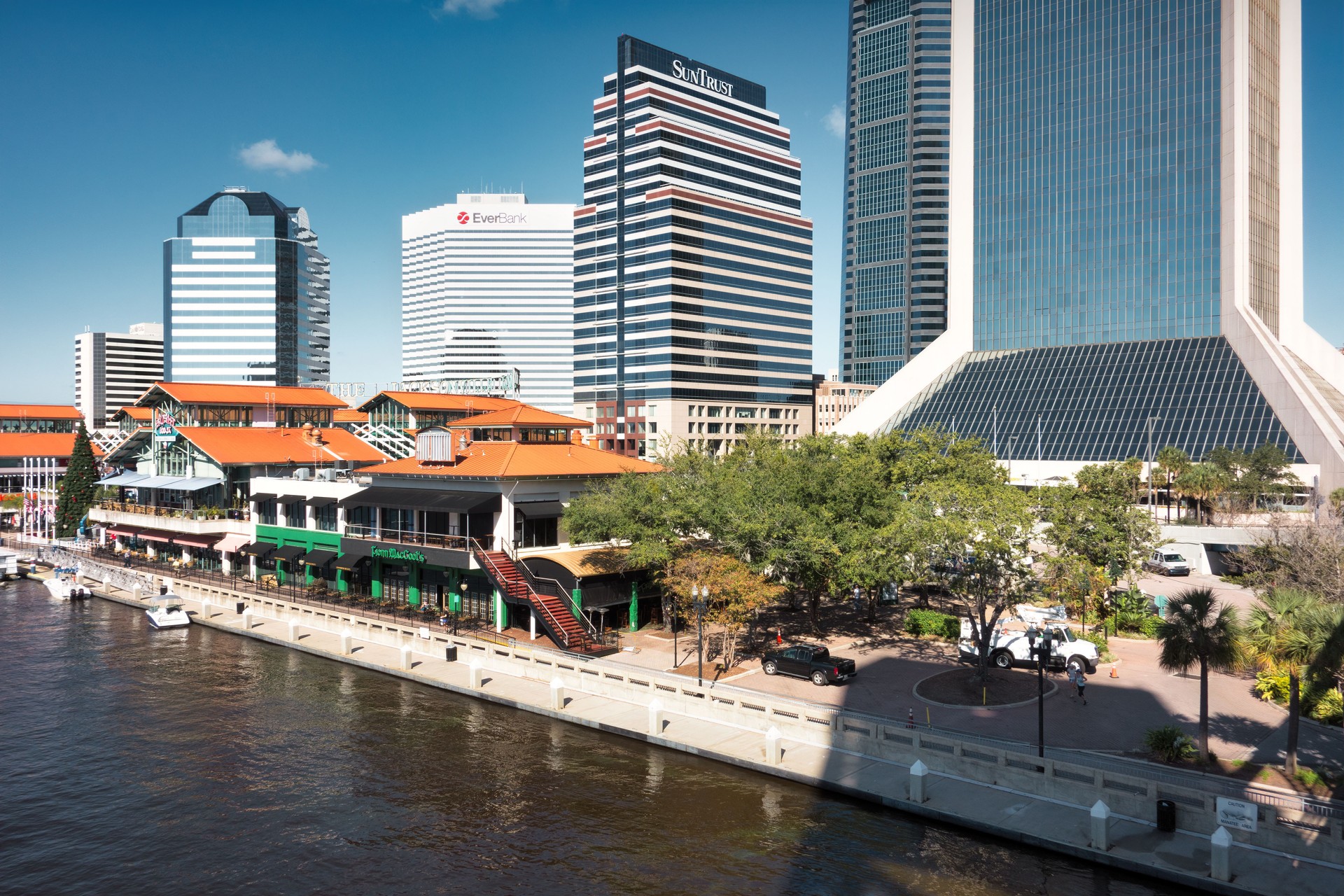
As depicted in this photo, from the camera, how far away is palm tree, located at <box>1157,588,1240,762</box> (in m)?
26.7

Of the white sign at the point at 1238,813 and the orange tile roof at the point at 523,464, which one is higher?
the orange tile roof at the point at 523,464

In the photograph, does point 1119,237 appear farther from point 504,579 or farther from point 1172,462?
point 504,579

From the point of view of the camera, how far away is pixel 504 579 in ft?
154

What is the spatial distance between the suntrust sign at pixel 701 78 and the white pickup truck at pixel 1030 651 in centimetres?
13860

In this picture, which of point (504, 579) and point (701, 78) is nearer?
point (504, 579)

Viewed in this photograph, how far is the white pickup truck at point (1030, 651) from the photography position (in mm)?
39406

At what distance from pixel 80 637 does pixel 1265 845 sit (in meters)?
60.5

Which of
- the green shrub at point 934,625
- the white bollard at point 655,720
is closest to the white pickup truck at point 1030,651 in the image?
the green shrub at point 934,625

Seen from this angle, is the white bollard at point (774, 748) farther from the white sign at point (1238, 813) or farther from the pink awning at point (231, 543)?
the pink awning at point (231, 543)

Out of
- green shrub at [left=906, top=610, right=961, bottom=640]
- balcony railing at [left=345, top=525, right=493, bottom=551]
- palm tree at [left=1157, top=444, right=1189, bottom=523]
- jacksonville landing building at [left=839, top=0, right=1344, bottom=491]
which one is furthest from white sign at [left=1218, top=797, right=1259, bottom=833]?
jacksonville landing building at [left=839, top=0, right=1344, bottom=491]

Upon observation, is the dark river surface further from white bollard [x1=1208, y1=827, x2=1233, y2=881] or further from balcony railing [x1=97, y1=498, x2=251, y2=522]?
balcony railing [x1=97, y1=498, x2=251, y2=522]

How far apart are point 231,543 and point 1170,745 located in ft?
213

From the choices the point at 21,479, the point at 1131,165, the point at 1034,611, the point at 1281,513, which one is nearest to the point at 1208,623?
the point at 1034,611

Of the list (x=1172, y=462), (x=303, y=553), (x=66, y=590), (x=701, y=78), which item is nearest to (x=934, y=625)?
(x=1172, y=462)
